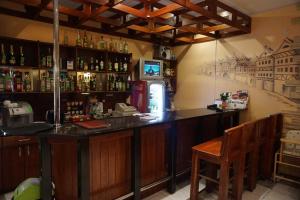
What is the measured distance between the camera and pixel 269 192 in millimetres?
2855

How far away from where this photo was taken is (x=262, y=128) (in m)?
2.93

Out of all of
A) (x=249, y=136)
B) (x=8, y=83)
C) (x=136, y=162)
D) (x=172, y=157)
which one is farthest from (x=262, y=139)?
(x=8, y=83)

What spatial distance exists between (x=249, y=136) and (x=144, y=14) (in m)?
2.16

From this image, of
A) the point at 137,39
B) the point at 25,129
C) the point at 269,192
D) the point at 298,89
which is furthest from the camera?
the point at 137,39

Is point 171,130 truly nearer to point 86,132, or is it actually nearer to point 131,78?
point 86,132

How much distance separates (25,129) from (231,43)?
145 inches

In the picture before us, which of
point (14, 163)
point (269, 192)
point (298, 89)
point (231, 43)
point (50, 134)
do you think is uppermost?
point (231, 43)

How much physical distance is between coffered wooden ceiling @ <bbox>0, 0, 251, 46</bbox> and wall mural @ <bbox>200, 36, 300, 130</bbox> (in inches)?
22.6

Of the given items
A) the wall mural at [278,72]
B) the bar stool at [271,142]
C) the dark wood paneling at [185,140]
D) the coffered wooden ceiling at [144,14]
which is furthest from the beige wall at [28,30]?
the bar stool at [271,142]

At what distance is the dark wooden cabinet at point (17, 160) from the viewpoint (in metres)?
2.70

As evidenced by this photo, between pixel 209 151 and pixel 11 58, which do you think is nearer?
pixel 209 151

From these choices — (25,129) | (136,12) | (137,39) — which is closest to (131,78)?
(137,39)

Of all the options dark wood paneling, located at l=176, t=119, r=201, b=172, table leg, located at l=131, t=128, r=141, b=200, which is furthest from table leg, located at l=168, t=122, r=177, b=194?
table leg, located at l=131, t=128, r=141, b=200

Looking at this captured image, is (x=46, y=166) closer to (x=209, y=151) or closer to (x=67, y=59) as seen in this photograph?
(x=209, y=151)
